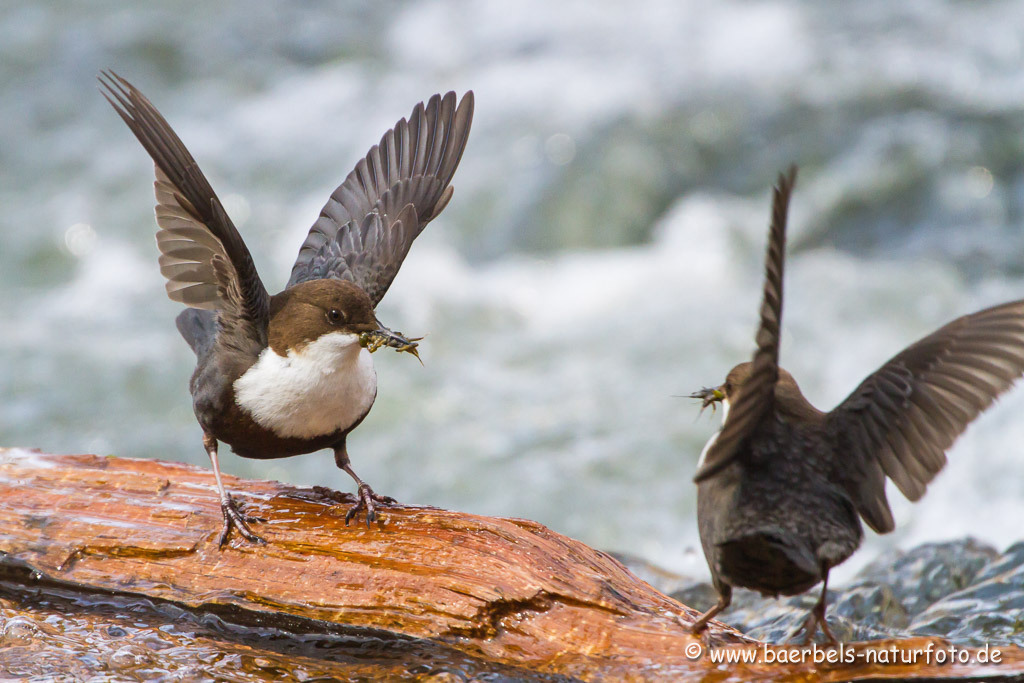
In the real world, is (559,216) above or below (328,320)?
above

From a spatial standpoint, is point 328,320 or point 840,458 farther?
point 328,320

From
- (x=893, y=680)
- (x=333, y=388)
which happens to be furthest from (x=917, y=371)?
(x=333, y=388)

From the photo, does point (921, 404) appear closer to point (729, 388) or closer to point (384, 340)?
point (729, 388)

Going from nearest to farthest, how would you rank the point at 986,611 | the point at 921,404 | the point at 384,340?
the point at 921,404, the point at 384,340, the point at 986,611

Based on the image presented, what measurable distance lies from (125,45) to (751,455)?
35.8 ft

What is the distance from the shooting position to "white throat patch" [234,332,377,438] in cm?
362

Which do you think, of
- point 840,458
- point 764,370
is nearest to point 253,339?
point 764,370

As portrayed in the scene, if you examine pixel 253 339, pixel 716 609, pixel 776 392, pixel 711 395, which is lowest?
pixel 716 609

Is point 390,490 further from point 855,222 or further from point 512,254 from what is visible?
point 855,222

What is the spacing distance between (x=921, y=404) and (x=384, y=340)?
169 cm

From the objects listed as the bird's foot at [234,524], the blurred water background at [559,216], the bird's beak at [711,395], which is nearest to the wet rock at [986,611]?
the bird's beak at [711,395]

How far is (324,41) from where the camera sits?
12.7 metres

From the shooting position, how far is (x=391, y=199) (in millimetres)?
4656

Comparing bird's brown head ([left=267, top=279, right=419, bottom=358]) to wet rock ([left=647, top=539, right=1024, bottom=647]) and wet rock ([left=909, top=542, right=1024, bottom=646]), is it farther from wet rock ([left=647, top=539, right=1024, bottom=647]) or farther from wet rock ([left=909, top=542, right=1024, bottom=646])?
wet rock ([left=909, top=542, right=1024, bottom=646])
